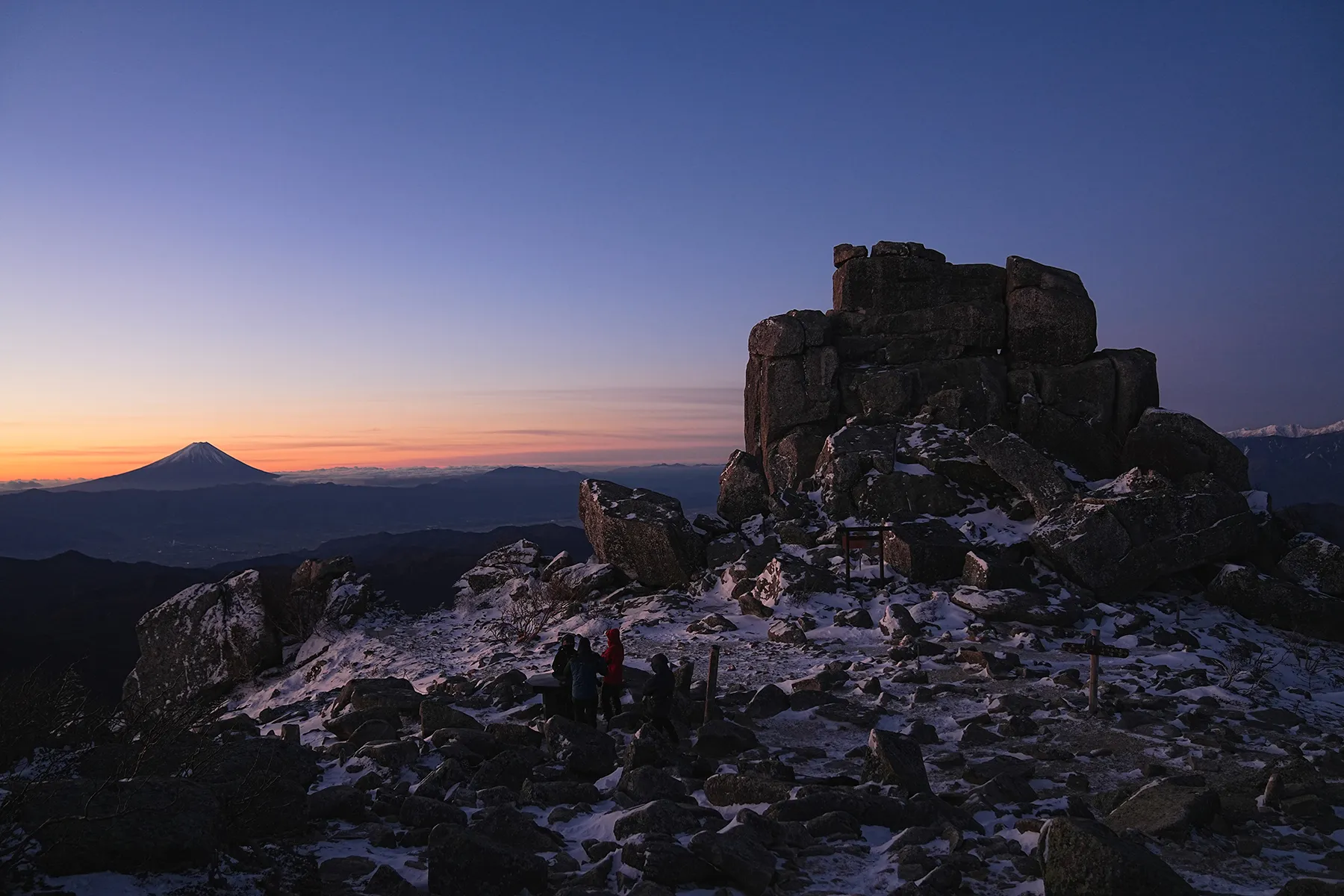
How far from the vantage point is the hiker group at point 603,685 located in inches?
457

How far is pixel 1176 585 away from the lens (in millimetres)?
20672

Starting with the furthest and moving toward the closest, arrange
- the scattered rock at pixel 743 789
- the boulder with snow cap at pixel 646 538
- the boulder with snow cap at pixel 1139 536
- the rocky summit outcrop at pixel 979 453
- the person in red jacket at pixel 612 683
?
1. the boulder with snow cap at pixel 646 538
2. the rocky summit outcrop at pixel 979 453
3. the boulder with snow cap at pixel 1139 536
4. the person in red jacket at pixel 612 683
5. the scattered rock at pixel 743 789

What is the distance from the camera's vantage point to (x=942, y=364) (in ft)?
93.2

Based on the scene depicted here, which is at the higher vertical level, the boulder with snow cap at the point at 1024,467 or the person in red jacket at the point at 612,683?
the boulder with snow cap at the point at 1024,467

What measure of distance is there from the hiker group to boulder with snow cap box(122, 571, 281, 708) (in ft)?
53.5

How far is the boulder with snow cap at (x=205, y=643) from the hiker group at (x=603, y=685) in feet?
53.5

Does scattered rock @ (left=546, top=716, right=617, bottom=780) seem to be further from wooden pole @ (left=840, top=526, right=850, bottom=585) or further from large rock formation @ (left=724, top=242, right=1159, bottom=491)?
large rock formation @ (left=724, top=242, right=1159, bottom=491)

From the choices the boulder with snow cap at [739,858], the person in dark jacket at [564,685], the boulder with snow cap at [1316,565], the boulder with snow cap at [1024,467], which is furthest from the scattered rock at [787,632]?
the boulder with snow cap at [1316,565]

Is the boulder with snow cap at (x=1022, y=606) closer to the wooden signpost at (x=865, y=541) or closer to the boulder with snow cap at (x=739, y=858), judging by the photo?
the wooden signpost at (x=865, y=541)

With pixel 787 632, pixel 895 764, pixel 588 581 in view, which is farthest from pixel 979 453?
pixel 895 764

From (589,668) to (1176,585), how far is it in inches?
629

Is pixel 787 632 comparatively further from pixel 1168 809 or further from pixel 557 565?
pixel 557 565

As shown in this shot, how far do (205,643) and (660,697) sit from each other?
65.4 ft

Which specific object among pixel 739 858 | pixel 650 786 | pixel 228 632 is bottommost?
pixel 228 632
